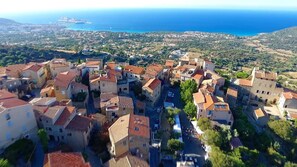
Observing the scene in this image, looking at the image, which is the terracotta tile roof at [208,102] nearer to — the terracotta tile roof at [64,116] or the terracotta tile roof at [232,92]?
the terracotta tile roof at [232,92]

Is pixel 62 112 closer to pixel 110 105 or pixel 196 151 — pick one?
pixel 110 105

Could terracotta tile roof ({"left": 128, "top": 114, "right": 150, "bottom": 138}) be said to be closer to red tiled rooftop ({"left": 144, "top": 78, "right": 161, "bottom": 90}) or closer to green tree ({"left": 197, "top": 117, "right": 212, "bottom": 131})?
green tree ({"left": 197, "top": 117, "right": 212, "bottom": 131})

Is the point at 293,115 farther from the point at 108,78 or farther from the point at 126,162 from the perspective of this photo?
the point at 126,162

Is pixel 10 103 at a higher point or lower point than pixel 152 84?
higher

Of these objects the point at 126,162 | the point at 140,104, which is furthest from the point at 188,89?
the point at 126,162

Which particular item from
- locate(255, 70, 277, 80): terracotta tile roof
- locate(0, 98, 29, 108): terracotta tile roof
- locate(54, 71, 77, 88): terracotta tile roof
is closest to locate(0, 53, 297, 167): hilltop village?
locate(54, 71, 77, 88): terracotta tile roof

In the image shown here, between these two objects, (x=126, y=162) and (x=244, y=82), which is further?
(x=244, y=82)

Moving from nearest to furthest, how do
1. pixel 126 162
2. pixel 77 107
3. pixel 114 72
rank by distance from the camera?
pixel 126 162
pixel 77 107
pixel 114 72

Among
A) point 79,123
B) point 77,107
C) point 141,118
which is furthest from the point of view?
point 77,107
